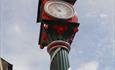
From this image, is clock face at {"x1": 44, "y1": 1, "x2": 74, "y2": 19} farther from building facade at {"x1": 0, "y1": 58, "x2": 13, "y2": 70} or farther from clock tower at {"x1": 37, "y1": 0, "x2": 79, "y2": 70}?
building facade at {"x1": 0, "y1": 58, "x2": 13, "y2": 70}

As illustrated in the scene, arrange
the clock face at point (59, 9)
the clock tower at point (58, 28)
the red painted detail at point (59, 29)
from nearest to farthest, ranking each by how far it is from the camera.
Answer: the clock tower at point (58, 28) → the red painted detail at point (59, 29) → the clock face at point (59, 9)

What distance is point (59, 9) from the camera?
1314 centimetres

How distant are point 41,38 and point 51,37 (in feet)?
2.43

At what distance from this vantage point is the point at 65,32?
41.5ft

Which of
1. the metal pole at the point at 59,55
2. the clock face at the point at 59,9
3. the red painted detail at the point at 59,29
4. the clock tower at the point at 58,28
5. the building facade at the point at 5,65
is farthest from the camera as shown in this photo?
the building facade at the point at 5,65

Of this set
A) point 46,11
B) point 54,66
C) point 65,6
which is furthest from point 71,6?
point 54,66

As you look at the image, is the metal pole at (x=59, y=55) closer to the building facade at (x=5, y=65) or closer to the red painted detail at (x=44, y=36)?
the red painted detail at (x=44, y=36)

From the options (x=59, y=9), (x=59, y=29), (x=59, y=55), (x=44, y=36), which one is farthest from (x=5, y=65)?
(x=59, y=55)

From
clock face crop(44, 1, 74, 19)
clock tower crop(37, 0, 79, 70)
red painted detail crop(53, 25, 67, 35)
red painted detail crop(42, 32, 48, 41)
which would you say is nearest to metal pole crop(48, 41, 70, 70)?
clock tower crop(37, 0, 79, 70)

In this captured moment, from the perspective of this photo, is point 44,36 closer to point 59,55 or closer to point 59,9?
point 59,9

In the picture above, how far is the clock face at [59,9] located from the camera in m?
12.8

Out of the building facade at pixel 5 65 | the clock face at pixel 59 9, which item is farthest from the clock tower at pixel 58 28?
the building facade at pixel 5 65

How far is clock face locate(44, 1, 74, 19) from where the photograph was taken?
505 inches

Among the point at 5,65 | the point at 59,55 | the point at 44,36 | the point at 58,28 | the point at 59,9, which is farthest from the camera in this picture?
the point at 5,65
